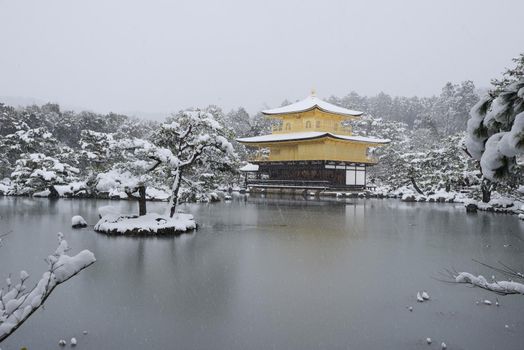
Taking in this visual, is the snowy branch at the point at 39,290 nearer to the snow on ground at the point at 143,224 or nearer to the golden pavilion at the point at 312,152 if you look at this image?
the snow on ground at the point at 143,224

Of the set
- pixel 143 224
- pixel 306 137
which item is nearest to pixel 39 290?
pixel 143 224

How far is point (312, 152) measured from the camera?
38.1m

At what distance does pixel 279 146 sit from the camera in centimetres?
4128

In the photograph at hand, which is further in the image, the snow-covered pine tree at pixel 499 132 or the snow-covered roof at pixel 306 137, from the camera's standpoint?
the snow-covered roof at pixel 306 137

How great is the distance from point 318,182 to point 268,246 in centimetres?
2456

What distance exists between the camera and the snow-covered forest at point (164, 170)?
45.3ft

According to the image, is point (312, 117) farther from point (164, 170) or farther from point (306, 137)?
point (164, 170)

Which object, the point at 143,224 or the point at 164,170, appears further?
the point at 164,170

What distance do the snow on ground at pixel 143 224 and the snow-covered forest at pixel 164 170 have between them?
957 millimetres

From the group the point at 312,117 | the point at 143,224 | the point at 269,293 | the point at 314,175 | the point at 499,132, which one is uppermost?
the point at 312,117

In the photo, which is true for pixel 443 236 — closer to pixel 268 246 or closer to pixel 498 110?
pixel 268 246

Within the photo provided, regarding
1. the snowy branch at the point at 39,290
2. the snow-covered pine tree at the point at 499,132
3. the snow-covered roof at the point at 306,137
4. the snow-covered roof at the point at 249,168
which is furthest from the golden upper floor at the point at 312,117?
the snowy branch at the point at 39,290

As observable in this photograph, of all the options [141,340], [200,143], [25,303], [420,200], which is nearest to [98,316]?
[141,340]

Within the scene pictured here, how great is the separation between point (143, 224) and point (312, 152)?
26.1m
